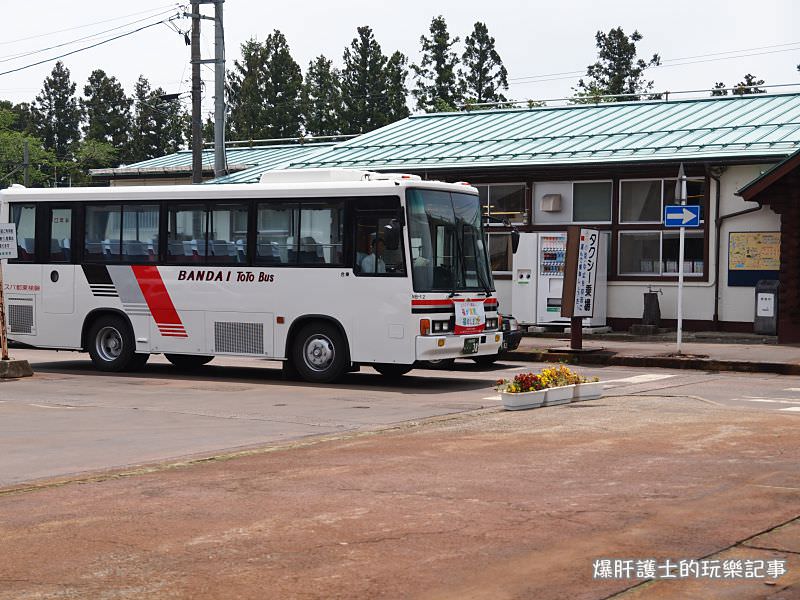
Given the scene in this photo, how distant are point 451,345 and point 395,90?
209 ft

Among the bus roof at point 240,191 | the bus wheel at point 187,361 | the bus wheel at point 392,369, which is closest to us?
the bus roof at point 240,191

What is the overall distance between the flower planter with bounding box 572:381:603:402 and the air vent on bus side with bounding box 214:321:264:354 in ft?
18.5

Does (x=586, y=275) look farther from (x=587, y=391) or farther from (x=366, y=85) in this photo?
(x=366, y=85)

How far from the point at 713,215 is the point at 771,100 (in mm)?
6050

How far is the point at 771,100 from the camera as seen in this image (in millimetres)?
32906

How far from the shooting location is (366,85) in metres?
79.7

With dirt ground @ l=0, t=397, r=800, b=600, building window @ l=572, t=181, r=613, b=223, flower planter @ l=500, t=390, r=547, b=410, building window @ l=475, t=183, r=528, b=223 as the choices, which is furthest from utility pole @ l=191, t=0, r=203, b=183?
dirt ground @ l=0, t=397, r=800, b=600

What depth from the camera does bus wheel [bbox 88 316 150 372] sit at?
20828 mm

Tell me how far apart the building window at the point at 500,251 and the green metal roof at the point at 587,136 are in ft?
6.15

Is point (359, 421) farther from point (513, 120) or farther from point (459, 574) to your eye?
point (513, 120)

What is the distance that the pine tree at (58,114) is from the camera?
10919 cm

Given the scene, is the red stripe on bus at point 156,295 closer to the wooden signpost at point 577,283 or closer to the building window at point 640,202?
the wooden signpost at point 577,283

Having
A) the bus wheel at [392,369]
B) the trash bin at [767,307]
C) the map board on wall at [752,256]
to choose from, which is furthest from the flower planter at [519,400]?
the map board on wall at [752,256]

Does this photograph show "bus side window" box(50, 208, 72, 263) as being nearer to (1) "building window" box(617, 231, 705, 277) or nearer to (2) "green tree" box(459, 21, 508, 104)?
(1) "building window" box(617, 231, 705, 277)
